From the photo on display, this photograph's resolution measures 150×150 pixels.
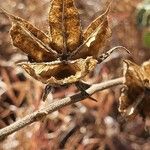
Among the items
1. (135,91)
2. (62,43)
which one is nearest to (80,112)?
(135,91)

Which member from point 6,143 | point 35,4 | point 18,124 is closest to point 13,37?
point 18,124

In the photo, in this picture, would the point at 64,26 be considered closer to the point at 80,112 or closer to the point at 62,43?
the point at 62,43

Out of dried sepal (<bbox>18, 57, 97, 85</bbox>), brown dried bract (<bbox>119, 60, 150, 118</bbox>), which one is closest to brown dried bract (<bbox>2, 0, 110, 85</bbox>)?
dried sepal (<bbox>18, 57, 97, 85</bbox>)

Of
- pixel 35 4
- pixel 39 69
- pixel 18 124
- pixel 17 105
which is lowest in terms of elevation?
pixel 18 124

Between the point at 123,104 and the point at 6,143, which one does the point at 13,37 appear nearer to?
the point at 123,104

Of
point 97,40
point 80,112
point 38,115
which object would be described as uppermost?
point 80,112
